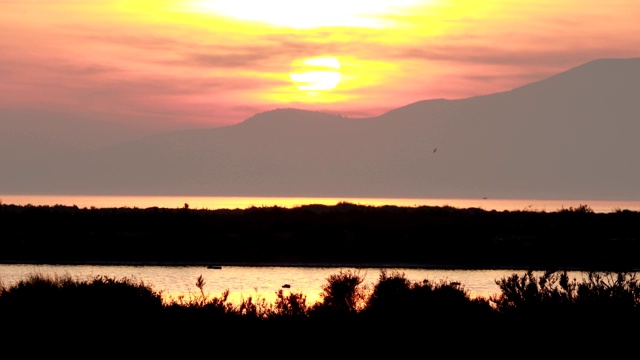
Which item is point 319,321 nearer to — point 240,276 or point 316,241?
point 240,276

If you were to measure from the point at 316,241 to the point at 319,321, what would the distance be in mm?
49418

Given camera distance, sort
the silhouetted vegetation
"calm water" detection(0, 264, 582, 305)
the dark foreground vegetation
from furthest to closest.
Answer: "calm water" detection(0, 264, 582, 305) < the silhouetted vegetation < the dark foreground vegetation

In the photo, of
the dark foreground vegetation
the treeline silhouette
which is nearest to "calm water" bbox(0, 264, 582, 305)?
the treeline silhouette

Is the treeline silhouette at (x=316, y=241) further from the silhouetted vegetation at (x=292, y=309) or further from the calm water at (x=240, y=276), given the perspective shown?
the silhouetted vegetation at (x=292, y=309)

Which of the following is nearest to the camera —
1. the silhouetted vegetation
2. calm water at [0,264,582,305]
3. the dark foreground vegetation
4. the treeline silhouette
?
the dark foreground vegetation

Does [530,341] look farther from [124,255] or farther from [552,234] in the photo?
[552,234]

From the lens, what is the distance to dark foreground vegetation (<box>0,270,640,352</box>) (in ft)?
72.9

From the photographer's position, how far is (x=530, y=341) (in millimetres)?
22234

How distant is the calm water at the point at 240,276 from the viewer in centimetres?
4334

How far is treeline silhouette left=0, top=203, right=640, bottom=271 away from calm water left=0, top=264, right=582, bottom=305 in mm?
5560

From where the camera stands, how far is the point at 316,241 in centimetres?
7288

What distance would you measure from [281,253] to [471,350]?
160 ft

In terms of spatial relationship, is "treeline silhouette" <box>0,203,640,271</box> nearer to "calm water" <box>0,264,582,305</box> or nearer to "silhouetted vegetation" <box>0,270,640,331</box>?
"calm water" <box>0,264,582,305</box>

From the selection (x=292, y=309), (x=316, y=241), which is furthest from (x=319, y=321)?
(x=316, y=241)
